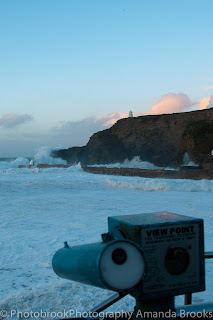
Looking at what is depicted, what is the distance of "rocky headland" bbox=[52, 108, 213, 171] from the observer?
33375 mm

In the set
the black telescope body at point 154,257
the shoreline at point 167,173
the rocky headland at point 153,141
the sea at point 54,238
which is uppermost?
the rocky headland at point 153,141

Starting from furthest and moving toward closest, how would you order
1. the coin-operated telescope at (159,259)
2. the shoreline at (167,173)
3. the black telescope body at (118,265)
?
the shoreline at (167,173), the coin-operated telescope at (159,259), the black telescope body at (118,265)

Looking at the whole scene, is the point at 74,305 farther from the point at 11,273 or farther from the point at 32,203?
the point at 32,203

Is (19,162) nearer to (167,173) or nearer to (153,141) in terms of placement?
(153,141)

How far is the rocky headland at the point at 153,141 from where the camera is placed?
33.4 metres

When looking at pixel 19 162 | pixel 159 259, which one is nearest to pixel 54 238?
pixel 159 259

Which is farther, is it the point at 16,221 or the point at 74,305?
the point at 16,221

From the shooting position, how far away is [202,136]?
33.1 meters

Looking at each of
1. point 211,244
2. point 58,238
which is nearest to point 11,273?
point 58,238

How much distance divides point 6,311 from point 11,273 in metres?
1.02

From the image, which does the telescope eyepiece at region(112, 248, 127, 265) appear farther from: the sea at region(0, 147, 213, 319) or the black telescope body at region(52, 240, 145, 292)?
the sea at region(0, 147, 213, 319)

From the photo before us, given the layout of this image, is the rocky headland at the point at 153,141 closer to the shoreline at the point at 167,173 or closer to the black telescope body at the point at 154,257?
the shoreline at the point at 167,173

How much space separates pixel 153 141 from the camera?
45.8 metres

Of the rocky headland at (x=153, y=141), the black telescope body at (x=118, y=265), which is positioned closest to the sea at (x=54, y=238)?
the black telescope body at (x=118, y=265)
